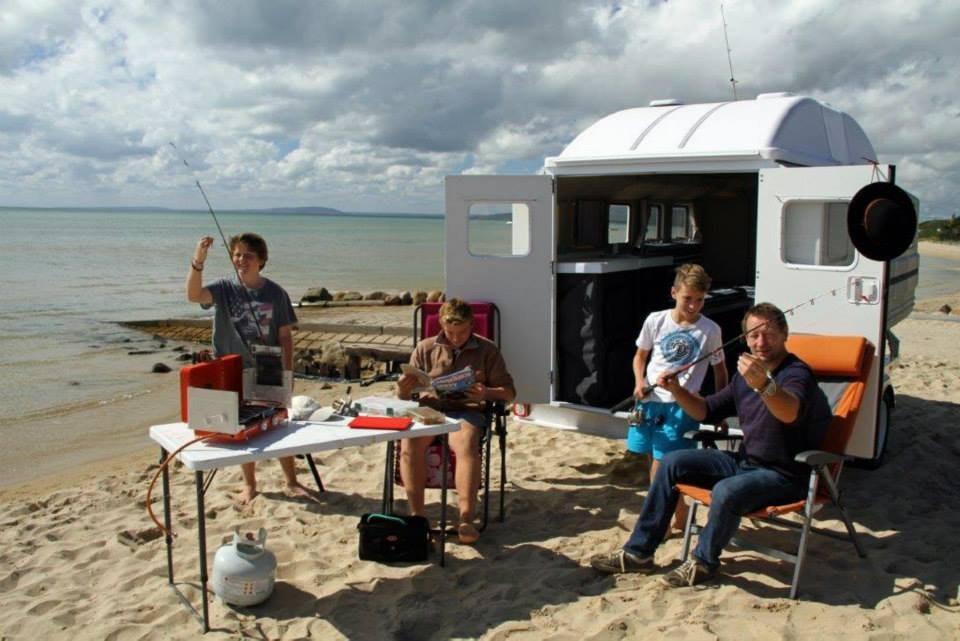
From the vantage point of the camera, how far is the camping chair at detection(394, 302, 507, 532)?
462 cm

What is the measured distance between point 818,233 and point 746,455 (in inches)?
55.7

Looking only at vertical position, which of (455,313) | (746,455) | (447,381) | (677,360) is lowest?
(746,455)

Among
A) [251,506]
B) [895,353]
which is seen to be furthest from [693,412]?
[895,353]

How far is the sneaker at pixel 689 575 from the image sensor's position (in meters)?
3.71

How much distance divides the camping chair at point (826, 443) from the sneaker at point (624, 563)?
19 centimetres

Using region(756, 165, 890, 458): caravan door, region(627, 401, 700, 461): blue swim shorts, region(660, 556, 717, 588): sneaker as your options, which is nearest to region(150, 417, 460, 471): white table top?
region(627, 401, 700, 461): blue swim shorts

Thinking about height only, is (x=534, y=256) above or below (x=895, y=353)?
above

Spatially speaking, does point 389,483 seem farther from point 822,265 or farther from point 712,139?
point 712,139

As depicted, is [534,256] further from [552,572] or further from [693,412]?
[552,572]

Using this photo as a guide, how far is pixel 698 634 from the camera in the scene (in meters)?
3.29

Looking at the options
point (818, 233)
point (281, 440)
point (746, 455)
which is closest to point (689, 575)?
point (746, 455)

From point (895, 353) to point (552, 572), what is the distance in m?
3.68

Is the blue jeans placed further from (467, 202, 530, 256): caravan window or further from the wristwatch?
(467, 202, 530, 256): caravan window

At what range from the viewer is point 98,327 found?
1584cm
